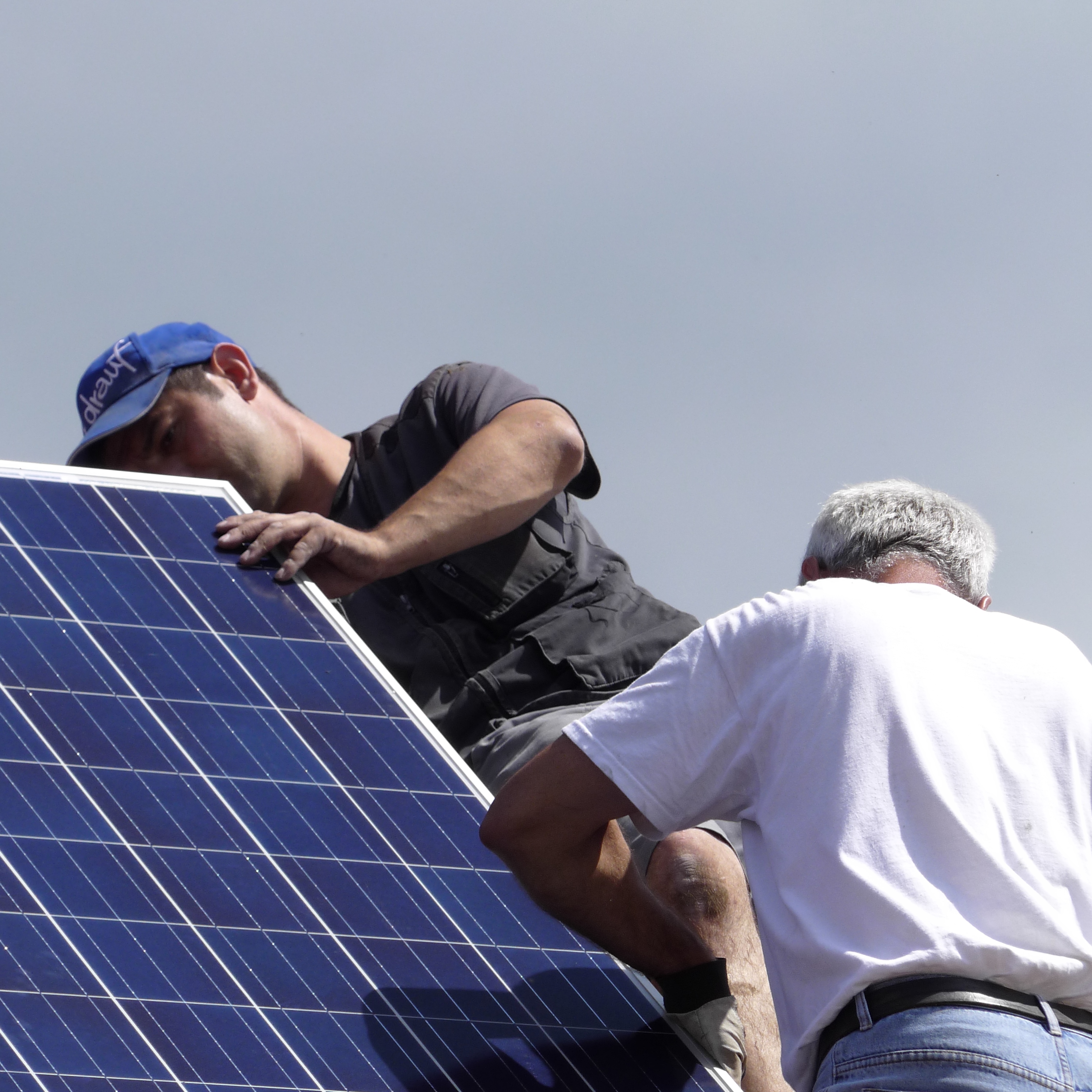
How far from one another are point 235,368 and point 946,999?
4440 millimetres

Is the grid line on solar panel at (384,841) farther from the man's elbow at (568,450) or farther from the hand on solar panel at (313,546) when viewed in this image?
the man's elbow at (568,450)

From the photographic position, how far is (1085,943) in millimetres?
3039

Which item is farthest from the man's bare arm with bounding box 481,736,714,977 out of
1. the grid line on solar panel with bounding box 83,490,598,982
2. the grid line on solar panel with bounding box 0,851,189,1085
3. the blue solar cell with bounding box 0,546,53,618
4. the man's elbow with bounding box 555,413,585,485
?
the man's elbow with bounding box 555,413,585,485

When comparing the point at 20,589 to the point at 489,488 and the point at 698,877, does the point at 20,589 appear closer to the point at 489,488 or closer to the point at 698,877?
the point at 489,488

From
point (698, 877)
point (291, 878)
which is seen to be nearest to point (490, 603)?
point (698, 877)

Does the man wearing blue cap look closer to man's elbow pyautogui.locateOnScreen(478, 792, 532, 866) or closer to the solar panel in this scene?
the solar panel

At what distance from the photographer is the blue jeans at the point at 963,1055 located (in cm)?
278

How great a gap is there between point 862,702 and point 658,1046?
117cm

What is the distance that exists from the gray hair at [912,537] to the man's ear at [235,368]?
10.1 feet

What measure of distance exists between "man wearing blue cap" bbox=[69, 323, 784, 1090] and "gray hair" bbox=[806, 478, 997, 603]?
1098 mm

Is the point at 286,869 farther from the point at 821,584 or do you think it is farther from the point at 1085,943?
the point at 1085,943

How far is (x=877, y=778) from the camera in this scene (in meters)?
3.11

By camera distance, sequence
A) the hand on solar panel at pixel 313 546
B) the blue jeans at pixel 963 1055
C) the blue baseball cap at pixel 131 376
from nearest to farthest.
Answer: the blue jeans at pixel 963 1055 → the hand on solar panel at pixel 313 546 → the blue baseball cap at pixel 131 376

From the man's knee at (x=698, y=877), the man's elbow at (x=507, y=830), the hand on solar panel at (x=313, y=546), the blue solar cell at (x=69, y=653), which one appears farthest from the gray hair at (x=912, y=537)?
the blue solar cell at (x=69, y=653)
